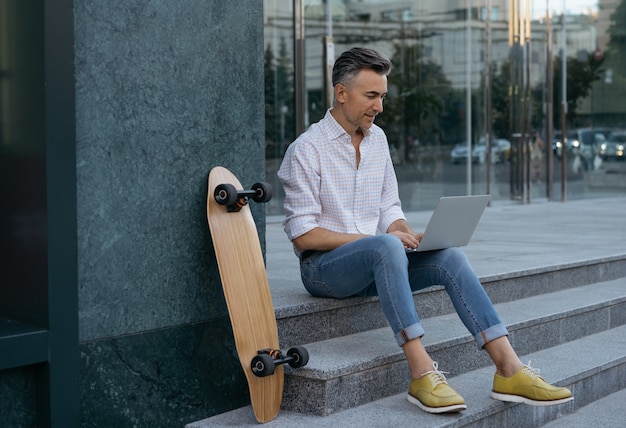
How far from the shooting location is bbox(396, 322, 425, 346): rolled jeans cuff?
3.29 meters

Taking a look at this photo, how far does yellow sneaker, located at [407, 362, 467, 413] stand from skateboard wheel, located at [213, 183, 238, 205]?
915 mm

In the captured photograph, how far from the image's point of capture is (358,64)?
3674mm

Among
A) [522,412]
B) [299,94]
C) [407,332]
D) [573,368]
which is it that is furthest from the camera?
[299,94]

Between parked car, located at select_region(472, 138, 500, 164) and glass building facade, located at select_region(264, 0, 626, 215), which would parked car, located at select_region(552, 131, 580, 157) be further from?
parked car, located at select_region(472, 138, 500, 164)

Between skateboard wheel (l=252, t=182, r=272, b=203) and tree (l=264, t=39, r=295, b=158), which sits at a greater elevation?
tree (l=264, t=39, r=295, b=158)

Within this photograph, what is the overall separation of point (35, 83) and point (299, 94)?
6441 millimetres

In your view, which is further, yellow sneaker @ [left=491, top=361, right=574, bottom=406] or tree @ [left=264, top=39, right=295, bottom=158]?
tree @ [left=264, top=39, right=295, bottom=158]

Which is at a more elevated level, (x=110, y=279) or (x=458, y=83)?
(x=458, y=83)

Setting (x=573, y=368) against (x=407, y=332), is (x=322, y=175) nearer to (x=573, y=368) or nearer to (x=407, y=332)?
(x=407, y=332)

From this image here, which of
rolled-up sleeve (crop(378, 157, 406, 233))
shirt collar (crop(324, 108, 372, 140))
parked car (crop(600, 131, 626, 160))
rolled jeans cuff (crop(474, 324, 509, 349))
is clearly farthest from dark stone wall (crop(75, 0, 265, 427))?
parked car (crop(600, 131, 626, 160))

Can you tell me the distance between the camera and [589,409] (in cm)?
420

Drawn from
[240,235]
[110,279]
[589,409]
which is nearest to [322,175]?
[240,235]

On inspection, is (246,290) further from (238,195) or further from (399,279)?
(399,279)

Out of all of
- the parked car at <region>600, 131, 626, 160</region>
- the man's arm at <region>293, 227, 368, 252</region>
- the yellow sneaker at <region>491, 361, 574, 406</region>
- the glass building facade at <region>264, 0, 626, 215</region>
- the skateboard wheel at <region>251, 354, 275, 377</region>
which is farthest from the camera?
the parked car at <region>600, 131, 626, 160</region>
